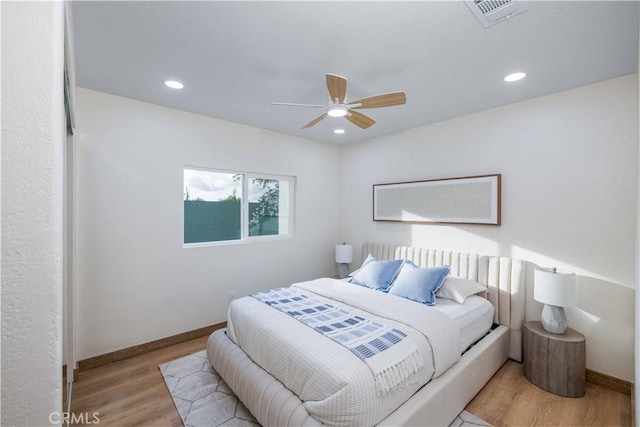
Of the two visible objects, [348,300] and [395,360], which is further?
[348,300]

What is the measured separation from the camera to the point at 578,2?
4.99 ft

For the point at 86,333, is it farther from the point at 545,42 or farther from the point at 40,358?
the point at 545,42

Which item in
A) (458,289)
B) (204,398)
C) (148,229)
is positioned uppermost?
(148,229)

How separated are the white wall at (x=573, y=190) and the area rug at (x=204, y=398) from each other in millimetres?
1528

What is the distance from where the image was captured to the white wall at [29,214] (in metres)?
0.53

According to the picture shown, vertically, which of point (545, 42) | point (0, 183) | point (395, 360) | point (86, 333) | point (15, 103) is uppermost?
point (545, 42)

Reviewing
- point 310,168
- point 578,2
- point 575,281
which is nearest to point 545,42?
point 578,2

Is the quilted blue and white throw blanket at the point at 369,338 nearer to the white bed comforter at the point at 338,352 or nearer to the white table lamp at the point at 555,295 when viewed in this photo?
the white bed comforter at the point at 338,352

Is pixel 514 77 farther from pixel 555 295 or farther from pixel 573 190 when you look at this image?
pixel 555 295

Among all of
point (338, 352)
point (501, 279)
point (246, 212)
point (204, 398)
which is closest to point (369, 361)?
point (338, 352)

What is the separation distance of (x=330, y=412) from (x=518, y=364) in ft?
7.64

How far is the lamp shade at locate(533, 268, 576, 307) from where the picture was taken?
7.59 ft

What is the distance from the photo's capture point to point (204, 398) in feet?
7.29

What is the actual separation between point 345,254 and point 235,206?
5.77ft
